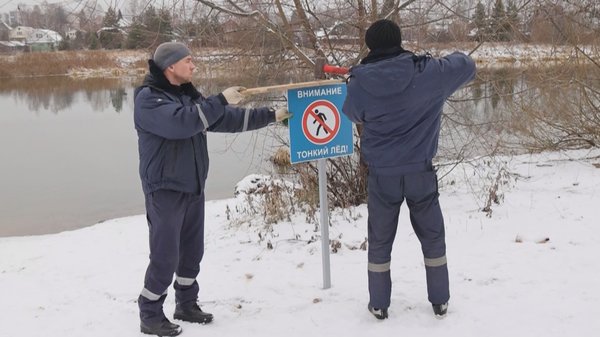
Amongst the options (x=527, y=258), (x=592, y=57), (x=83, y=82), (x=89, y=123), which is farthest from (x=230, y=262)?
(x=83, y=82)

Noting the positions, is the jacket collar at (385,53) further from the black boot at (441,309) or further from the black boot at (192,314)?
the black boot at (192,314)

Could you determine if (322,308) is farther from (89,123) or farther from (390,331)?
(89,123)

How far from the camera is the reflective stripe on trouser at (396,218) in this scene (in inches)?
138

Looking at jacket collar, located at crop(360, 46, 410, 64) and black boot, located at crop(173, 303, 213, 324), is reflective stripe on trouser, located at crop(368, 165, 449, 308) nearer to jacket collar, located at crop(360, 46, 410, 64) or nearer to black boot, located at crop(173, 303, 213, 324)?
jacket collar, located at crop(360, 46, 410, 64)

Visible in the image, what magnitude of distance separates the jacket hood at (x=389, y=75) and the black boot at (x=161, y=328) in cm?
188

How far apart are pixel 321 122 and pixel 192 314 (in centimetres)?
154

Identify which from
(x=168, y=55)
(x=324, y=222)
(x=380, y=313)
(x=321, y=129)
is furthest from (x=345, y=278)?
(x=168, y=55)

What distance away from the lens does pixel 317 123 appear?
13.5ft

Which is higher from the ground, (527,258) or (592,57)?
(592,57)

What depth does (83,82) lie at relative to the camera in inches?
1256

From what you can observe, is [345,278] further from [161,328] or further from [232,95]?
[232,95]

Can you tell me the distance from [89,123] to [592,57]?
50.7ft

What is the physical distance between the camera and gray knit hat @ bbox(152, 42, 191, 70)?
3545 millimetres

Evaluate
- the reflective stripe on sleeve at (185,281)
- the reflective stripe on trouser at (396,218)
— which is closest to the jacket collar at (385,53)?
the reflective stripe on trouser at (396,218)
